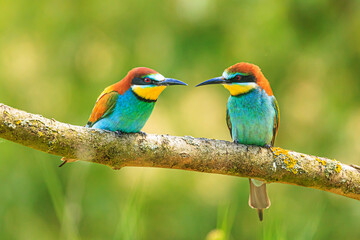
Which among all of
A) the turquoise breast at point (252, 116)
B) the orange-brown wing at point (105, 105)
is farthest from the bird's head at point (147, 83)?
the turquoise breast at point (252, 116)

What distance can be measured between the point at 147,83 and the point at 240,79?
2.09ft

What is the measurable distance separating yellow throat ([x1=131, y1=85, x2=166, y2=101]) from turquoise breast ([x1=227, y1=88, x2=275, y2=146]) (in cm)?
60

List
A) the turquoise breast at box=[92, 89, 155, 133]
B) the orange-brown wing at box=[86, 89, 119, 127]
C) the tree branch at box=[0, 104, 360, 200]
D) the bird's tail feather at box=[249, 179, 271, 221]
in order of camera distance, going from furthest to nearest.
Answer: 1. the bird's tail feather at box=[249, 179, 271, 221]
2. the orange-brown wing at box=[86, 89, 119, 127]
3. the turquoise breast at box=[92, 89, 155, 133]
4. the tree branch at box=[0, 104, 360, 200]

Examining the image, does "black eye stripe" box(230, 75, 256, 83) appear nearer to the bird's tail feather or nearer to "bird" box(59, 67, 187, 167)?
"bird" box(59, 67, 187, 167)

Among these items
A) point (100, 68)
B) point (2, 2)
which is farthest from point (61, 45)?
point (2, 2)

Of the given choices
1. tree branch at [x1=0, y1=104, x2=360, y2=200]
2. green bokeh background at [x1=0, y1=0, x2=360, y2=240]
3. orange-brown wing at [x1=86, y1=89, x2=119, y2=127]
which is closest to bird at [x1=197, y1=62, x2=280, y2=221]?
tree branch at [x1=0, y1=104, x2=360, y2=200]

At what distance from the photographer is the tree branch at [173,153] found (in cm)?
204

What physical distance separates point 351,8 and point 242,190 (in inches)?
74.4

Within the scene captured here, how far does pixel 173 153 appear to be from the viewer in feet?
7.92

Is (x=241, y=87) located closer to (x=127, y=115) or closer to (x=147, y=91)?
(x=147, y=91)

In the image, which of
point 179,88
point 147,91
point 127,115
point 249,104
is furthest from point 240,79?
point 179,88

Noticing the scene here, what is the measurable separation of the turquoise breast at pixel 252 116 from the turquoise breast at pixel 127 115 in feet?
2.04

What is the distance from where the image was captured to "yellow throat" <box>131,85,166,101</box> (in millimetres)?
2807

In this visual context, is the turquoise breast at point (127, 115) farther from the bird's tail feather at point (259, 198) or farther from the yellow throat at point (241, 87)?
the bird's tail feather at point (259, 198)
